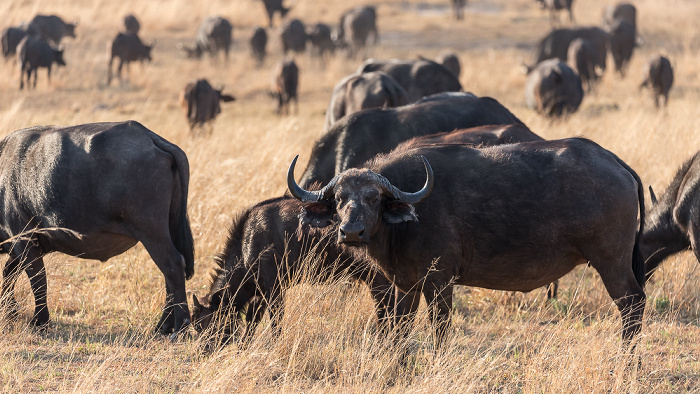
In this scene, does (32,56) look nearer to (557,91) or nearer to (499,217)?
(557,91)

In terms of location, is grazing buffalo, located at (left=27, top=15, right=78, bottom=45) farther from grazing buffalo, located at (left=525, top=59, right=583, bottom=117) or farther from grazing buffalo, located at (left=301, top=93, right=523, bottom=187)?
grazing buffalo, located at (left=301, top=93, right=523, bottom=187)

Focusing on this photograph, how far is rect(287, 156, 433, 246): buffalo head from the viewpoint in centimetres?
462

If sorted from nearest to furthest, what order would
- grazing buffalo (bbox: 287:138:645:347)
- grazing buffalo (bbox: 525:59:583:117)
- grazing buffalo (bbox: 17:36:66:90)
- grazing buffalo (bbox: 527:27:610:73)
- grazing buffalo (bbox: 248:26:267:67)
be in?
grazing buffalo (bbox: 287:138:645:347)
grazing buffalo (bbox: 525:59:583:117)
grazing buffalo (bbox: 17:36:66:90)
grazing buffalo (bbox: 527:27:610:73)
grazing buffalo (bbox: 248:26:267:67)

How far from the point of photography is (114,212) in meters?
5.78

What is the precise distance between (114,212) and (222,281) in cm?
93

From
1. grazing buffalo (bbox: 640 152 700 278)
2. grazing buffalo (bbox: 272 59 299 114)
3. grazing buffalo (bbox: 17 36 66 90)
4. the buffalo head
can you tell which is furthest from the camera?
grazing buffalo (bbox: 17 36 66 90)

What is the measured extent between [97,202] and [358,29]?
25419 mm

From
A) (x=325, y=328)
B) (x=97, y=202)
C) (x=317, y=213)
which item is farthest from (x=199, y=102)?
(x=317, y=213)

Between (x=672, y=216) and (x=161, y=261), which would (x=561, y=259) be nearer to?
(x=672, y=216)

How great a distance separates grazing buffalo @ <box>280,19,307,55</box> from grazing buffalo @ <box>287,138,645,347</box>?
2464 centimetres

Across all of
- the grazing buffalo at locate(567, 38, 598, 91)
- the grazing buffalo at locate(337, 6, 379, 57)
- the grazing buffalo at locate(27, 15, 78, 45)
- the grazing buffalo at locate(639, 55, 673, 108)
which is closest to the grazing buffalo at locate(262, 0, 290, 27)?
the grazing buffalo at locate(337, 6, 379, 57)

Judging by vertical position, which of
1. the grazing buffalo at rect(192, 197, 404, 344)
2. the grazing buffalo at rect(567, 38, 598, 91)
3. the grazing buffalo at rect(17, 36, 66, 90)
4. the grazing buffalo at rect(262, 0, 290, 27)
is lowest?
the grazing buffalo at rect(567, 38, 598, 91)

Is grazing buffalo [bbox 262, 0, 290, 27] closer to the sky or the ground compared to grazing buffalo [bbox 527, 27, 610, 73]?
closer to the sky

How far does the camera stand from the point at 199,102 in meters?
14.4
